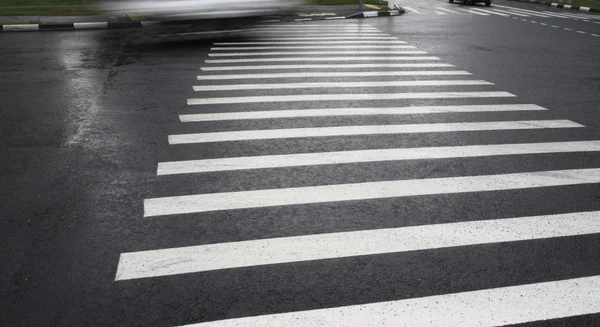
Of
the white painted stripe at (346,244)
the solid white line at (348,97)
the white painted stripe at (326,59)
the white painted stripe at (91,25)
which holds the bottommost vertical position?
the white painted stripe at (346,244)

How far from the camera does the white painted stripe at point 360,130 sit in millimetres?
6555

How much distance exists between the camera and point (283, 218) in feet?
15.0

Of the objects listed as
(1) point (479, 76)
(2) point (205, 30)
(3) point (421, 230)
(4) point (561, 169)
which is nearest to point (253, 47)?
(2) point (205, 30)

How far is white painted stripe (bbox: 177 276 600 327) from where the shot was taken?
3250mm

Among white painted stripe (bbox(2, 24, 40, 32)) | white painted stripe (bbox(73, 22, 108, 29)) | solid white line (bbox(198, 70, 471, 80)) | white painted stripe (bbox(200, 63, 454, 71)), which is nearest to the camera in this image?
solid white line (bbox(198, 70, 471, 80))

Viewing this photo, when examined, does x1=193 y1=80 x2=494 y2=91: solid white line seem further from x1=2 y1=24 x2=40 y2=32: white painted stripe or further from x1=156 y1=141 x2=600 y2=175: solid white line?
x1=2 y1=24 x2=40 y2=32: white painted stripe

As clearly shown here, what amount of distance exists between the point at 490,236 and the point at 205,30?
36.2 feet

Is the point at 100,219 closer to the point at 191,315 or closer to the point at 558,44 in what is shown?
the point at 191,315

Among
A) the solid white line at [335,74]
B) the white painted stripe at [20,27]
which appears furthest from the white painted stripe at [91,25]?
the solid white line at [335,74]

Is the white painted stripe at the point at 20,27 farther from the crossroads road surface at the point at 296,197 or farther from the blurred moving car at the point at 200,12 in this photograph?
the crossroads road surface at the point at 296,197

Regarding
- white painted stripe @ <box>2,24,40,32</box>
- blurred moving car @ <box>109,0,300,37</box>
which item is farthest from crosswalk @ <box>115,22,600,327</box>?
white painted stripe @ <box>2,24,40,32</box>

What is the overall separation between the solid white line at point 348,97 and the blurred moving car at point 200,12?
17.0 feet

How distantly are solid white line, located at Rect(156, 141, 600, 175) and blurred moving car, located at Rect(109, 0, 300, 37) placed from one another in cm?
786

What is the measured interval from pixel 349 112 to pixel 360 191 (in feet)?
9.26
